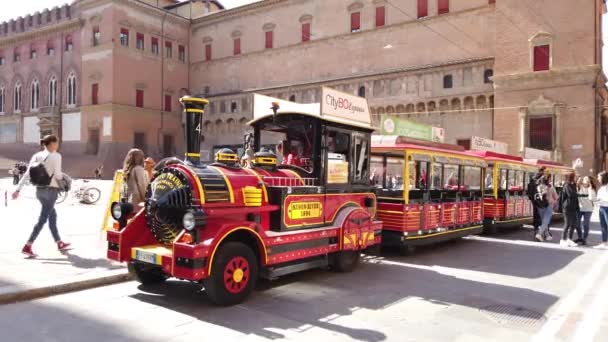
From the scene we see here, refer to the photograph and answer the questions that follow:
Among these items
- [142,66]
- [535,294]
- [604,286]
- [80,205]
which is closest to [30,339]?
[535,294]

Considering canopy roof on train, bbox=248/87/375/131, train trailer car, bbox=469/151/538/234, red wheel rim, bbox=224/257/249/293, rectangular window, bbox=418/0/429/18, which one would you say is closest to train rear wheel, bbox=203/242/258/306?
red wheel rim, bbox=224/257/249/293

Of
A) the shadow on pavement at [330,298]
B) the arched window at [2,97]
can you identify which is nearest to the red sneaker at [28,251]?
the shadow on pavement at [330,298]

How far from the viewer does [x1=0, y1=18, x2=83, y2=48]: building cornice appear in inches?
1919

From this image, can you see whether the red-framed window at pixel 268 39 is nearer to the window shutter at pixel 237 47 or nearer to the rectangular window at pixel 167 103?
the window shutter at pixel 237 47

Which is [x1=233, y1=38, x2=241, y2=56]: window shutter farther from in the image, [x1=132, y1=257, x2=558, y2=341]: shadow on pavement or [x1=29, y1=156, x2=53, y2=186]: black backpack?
[x1=132, y1=257, x2=558, y2=341]: shadow on pavement

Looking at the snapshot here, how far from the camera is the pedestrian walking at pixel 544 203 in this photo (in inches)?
493

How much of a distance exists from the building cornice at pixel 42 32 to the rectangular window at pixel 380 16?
96.1 ft

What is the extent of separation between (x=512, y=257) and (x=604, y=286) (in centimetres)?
258

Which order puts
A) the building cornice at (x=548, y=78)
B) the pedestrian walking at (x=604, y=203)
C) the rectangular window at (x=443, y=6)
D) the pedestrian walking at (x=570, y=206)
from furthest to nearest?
the rectangular window at (x=443, y=6)
the building cornice at (x=548, y=78)
the pedestrian walking at (x=570, y=206)
the pedestrian walking at (x=604, y=203)

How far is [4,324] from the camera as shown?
200 inches

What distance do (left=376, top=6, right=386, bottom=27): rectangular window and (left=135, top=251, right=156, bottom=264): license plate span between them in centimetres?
3809

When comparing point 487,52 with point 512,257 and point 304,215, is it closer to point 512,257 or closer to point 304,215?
point 512,257

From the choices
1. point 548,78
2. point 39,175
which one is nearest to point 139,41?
point 548,78

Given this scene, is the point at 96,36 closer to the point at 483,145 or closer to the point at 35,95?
the point at 35,95
